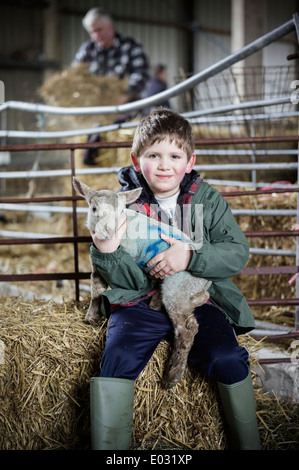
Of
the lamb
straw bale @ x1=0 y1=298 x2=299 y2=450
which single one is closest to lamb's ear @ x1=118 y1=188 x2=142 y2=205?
the lamb

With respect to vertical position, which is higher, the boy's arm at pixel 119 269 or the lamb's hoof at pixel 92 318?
the boy's arm at pixel 119 269

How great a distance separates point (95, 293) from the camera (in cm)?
171

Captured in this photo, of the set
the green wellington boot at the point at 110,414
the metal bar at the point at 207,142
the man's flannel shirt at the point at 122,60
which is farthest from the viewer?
the man's flannel shirt at the point at 122,60

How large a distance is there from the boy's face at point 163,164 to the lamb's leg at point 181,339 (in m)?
0.46

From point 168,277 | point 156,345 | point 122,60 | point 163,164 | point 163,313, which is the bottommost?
point 156,345

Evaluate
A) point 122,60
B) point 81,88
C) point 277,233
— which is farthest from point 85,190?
point 81,88

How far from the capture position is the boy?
148 centimetres

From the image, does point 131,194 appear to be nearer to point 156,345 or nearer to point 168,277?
point 168,277

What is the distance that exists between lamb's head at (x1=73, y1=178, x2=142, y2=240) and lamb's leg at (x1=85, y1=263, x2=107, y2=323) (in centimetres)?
22

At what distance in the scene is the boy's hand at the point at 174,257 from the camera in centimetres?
157

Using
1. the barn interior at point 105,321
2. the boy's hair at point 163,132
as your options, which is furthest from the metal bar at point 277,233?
the boy's hair at point 163,132

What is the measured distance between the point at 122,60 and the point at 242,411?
508 centimetres

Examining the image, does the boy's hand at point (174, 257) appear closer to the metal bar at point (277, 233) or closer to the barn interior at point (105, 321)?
the barn interior at point (105, 321)

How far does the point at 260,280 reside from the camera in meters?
3.18
